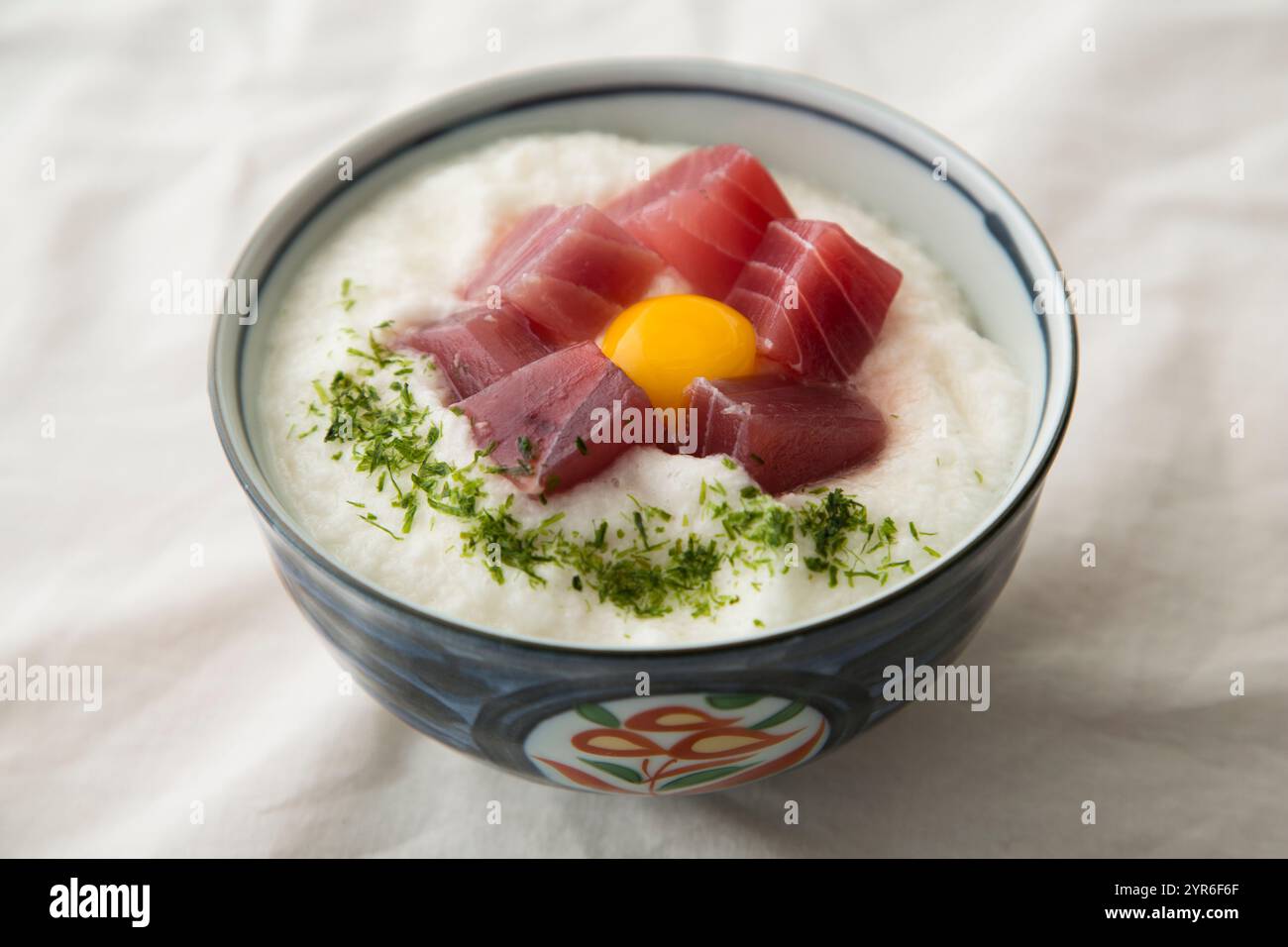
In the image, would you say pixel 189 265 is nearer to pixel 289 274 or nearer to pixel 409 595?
pixel 289 274

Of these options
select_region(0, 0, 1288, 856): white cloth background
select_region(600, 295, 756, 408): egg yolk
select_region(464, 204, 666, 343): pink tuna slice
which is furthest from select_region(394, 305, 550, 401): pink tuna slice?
select_region(0, 0, 1288, 856): white cloth background

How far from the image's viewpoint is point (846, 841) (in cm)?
296

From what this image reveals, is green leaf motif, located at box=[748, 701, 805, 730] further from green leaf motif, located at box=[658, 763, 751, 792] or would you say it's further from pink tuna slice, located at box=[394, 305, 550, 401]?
pink tuna slice, located at box=[394, 305, 550, 401]

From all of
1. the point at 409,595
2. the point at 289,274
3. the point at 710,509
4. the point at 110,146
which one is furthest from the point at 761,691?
the point at 110,146

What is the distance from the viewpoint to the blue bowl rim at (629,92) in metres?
2.22

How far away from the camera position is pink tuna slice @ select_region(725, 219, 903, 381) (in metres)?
2.89

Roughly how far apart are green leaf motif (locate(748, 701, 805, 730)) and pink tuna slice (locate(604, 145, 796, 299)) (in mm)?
1136

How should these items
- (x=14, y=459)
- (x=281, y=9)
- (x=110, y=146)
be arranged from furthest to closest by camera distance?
(x=281, y=9)
(x=110, y=146)
(x=14, y=459)

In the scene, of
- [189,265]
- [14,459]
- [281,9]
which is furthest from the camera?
[281,9]

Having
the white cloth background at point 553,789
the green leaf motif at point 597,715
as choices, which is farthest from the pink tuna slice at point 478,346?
the white cloth background at point 553,789

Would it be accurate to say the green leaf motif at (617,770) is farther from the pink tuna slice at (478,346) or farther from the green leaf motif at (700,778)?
the pink tuna slice at (478,346)

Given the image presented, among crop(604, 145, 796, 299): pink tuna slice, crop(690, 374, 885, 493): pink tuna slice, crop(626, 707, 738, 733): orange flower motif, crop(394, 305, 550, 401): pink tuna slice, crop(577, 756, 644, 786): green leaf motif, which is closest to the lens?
crop(626, 707, 738, 733): orange flower motif

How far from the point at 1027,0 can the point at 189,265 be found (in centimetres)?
312

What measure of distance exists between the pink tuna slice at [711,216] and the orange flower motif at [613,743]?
3.89 ft
